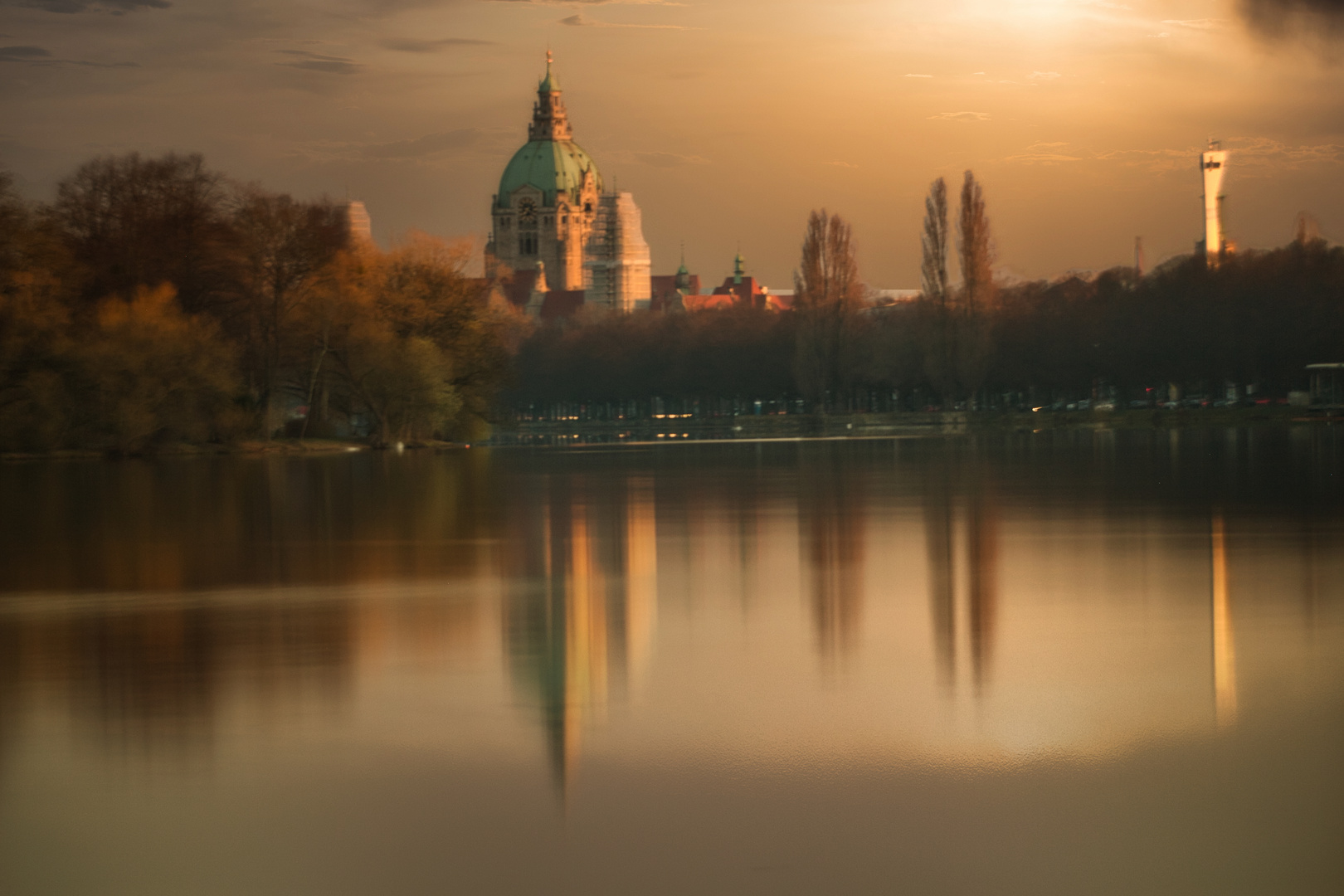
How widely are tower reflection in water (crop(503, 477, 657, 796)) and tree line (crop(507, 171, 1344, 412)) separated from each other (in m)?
48.3

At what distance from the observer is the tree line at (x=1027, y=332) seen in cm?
7281

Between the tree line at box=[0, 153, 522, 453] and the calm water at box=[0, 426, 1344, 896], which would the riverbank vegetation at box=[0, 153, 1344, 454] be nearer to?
the tree line at box=[0, 153, 522, 453]

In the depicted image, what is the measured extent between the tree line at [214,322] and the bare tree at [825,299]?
2344 cm

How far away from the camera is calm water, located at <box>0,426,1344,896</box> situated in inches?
195

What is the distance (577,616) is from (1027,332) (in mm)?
74495

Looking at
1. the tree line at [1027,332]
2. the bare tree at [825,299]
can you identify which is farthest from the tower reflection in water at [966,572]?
the bare tree at [825,299]

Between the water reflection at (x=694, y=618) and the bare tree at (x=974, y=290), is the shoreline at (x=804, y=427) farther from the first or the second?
the water reflection at (x=694, y=618)

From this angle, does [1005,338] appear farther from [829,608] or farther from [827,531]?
[829,608]

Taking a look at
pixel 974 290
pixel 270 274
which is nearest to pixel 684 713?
pixel 270 274

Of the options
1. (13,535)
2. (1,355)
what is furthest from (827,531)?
(1,355)

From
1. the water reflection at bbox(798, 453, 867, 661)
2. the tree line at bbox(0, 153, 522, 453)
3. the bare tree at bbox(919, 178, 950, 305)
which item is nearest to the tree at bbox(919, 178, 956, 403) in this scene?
the bare tree at bbox(919, 178, 950, 305)

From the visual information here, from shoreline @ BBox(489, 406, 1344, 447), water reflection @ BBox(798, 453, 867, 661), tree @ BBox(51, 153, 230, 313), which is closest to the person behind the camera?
water reflection @ BBox(798, 453, 867, 661)

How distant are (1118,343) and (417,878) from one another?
7552 cm

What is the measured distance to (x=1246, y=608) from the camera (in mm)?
9914
